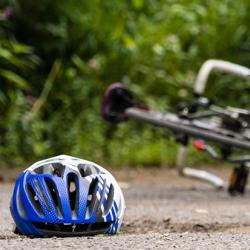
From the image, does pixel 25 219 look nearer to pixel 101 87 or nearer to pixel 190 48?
pixel 101 87

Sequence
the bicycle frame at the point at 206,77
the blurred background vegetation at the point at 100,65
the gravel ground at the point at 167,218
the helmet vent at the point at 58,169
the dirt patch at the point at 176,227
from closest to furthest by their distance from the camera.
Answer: the gravel ground at the point at 167,218
the helmet vent at the point at 58,169
the dirt patch at the point at 176,227
the bicycle frame at the point at 206,77
the blurred background vegetation at the point at 100,65

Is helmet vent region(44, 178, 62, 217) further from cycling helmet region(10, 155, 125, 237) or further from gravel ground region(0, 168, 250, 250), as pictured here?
gravel ground region(0, 168, 250, 250)

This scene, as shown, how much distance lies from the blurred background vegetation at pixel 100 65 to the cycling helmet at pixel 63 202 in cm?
566

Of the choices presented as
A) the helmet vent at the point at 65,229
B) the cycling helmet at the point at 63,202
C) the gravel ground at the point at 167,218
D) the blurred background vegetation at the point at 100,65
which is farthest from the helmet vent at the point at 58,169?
the blurred background vegetation at the point at 100,65

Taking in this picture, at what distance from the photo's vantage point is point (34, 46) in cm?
1320

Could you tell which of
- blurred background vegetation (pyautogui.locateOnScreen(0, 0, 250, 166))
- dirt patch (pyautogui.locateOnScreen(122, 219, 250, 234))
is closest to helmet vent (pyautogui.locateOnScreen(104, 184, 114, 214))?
dirt patch (pyautogui.locateOnScreen(122, 219, 250, 234))

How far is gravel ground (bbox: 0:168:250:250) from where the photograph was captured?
5.66 meters

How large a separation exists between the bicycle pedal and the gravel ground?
3.7 inches

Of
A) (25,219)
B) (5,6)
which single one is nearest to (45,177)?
(25,219)

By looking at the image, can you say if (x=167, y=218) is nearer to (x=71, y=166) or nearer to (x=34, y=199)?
(x=71, y=166)

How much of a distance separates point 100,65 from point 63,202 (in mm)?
7600

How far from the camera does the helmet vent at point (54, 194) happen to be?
19.5 ft

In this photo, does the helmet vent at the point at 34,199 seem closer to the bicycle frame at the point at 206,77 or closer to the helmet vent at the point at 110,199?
the helmet vent at the point at 110,199

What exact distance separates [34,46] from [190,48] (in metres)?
2.28
